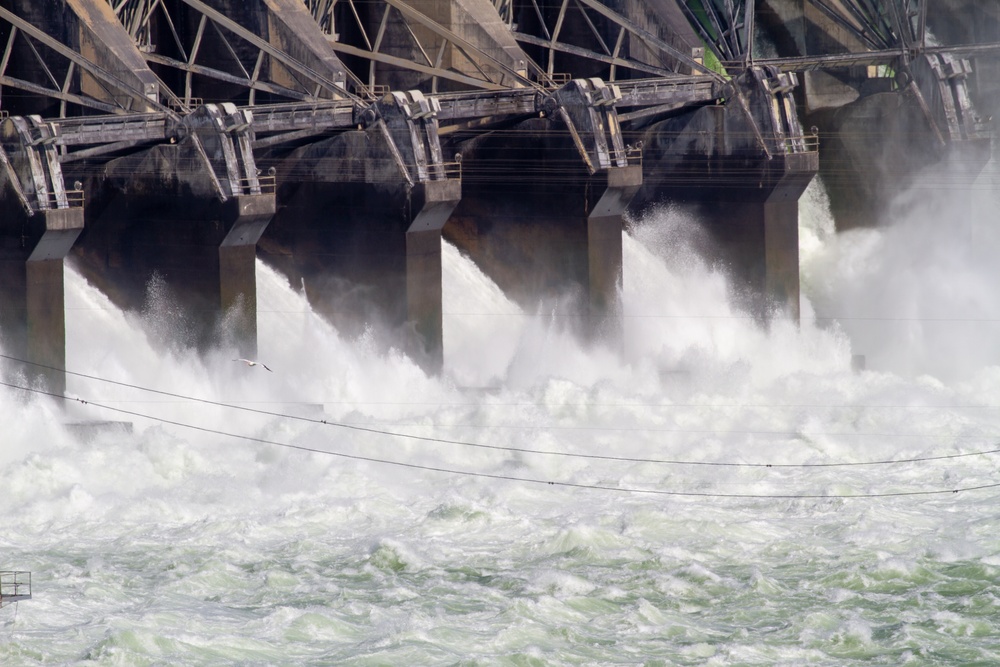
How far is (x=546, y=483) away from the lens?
92.8ft

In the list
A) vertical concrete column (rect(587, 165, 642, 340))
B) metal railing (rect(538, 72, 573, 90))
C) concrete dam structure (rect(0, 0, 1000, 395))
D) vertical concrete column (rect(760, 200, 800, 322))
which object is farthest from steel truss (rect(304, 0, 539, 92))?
vertical concrete column (rect(760, 200, 800, 322))

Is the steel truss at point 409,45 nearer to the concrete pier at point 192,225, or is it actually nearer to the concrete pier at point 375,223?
the concrete pier at point 375,223

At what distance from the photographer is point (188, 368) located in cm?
3127

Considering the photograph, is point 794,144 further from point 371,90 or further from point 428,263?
point 371,90

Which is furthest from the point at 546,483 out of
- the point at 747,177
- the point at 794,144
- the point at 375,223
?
the point at 794,144

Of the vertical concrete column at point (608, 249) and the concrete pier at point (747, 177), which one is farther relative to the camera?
the concrete pier at point (747, 177)

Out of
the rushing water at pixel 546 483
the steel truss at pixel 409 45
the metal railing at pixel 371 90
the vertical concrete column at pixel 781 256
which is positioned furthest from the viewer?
the vertical concrete column at pixel 781 256

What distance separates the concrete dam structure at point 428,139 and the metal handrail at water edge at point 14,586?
22.9ft

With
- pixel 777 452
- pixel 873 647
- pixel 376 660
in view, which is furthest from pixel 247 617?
pixel 777 452

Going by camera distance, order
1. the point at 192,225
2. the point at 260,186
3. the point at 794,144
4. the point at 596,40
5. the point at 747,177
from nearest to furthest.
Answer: the point at 192,225 → the point at 260,186 → the point at 794,144 → the point at 747,177 → the point at 596,40

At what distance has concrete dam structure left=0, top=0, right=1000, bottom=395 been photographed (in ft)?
101

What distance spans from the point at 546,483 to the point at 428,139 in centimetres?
772

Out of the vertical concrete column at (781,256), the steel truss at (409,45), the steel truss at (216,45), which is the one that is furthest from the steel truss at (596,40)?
the steel truss at (216,45)

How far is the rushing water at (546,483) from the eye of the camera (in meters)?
20.9
